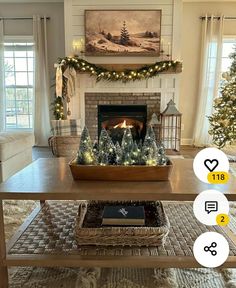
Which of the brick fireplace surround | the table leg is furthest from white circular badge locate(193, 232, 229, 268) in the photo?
the brick fireplace surround

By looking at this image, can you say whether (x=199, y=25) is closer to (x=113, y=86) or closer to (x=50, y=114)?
(x=113, y=86)

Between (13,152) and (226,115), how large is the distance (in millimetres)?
3135

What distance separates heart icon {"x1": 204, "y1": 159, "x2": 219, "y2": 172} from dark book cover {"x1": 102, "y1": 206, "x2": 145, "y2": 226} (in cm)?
45

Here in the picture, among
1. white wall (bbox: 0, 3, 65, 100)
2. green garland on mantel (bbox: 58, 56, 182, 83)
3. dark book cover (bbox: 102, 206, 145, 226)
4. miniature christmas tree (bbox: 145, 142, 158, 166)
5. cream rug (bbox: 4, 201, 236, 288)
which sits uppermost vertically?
white wall (bbox: 0, 3, 65, 100)

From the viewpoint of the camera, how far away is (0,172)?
8.54 ft

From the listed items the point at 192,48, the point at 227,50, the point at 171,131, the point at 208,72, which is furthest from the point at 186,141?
the point at 227,50

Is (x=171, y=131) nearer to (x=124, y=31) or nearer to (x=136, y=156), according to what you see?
(x=124, y=31)

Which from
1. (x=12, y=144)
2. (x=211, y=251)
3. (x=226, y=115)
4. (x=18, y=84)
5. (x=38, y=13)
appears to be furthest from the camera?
(x=18, y=84)

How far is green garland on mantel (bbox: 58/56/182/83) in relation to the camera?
14.8 ft

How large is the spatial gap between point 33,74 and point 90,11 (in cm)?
152

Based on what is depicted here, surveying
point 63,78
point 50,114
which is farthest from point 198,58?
point 50,114

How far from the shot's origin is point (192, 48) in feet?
16.3

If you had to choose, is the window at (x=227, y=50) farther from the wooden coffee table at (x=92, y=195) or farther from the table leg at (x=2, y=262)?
the table leg at (x=2, y=262)

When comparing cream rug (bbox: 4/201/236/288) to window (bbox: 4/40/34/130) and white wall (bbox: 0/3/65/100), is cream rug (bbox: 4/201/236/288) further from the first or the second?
white wall (bbox: 0/3/65/100)
